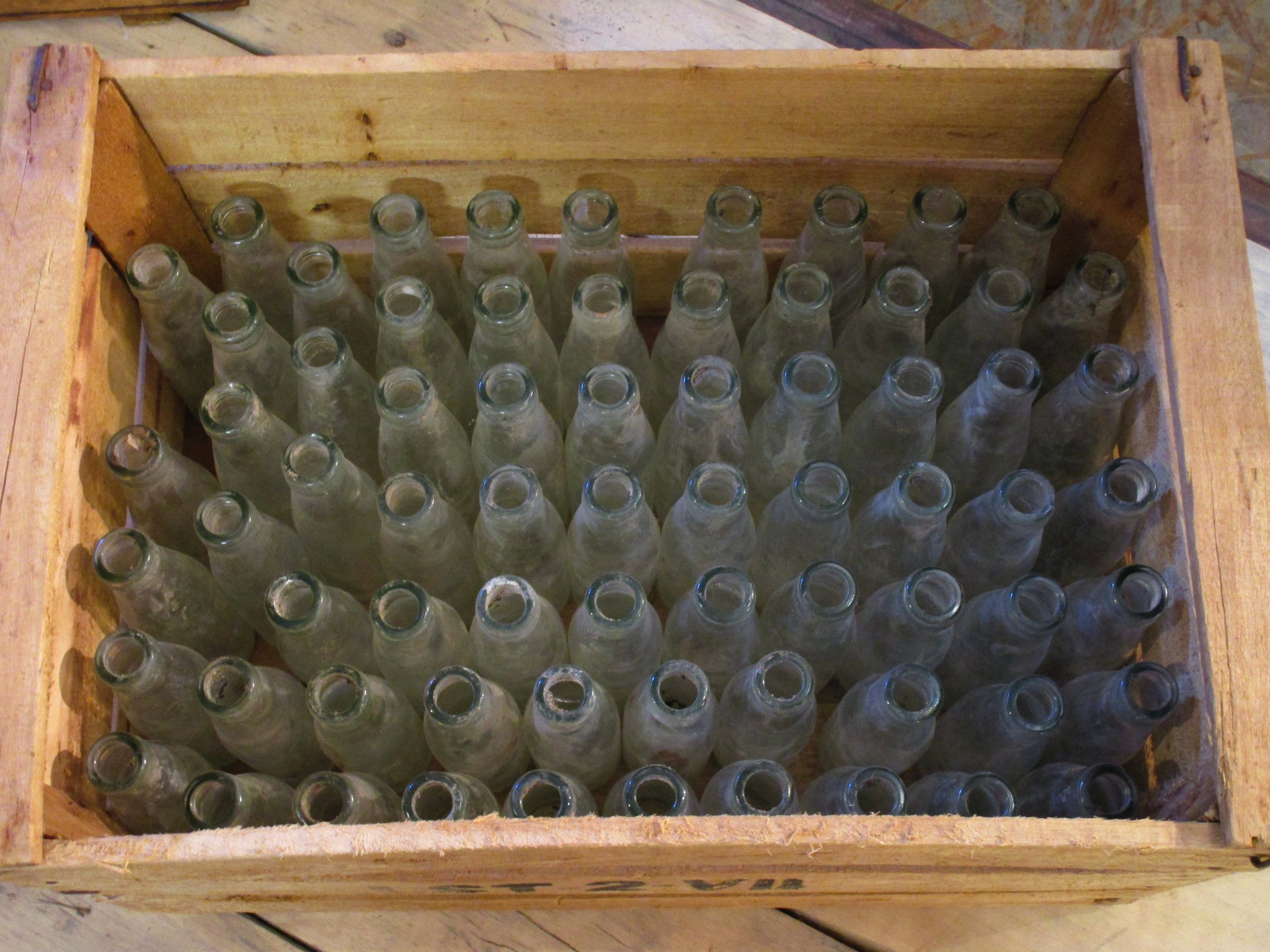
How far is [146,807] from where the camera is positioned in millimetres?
922

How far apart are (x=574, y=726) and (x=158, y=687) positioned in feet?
1.29

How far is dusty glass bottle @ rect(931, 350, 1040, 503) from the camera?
100 cm

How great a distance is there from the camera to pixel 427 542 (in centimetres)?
98

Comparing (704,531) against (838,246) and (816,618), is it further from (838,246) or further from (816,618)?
(838,246)

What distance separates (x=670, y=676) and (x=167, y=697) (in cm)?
47

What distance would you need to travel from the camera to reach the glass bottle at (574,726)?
83 centimetres

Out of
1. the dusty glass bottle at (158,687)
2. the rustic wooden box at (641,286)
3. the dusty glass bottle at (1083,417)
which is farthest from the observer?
the dusty glass bottle at (1083,417)

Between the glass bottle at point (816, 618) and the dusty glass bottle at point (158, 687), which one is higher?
the glass bottle at point (816, 618)

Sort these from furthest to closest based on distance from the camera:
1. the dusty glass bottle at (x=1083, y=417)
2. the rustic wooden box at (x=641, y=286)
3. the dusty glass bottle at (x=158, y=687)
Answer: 1. the dusty glass bottle at (x=1083, y=417)
2. the dusty glass bottle at (x=158, y=687)
3. the rustic wooden box at (x=641, y=286)

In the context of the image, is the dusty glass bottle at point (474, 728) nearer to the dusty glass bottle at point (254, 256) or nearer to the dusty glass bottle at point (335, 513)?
the dusty glass bottle at point (335, 513)

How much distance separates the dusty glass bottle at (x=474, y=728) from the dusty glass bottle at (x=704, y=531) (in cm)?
21

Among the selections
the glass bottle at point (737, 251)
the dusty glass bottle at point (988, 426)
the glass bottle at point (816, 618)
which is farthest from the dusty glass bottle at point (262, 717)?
the dusty glass bottle at point (988, 426)

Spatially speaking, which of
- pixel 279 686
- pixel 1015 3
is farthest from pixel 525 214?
pixel 1015 3

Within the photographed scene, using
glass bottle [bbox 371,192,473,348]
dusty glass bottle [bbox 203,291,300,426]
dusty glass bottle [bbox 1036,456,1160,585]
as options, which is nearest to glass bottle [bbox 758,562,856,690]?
dusty glass bottle [bbox 1036,456,1160,585]
